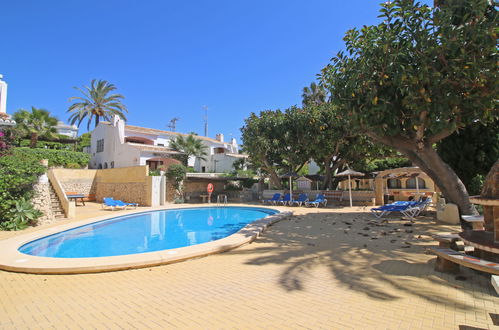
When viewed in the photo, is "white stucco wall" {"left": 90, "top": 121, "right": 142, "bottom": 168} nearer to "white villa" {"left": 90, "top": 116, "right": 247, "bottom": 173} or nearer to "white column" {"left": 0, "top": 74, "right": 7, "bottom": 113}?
"white villa" {"left": 90, "top": 116, "right": 247, "bottom": 173}

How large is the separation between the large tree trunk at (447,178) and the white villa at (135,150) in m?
22.8

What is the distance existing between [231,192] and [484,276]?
22.4 metres

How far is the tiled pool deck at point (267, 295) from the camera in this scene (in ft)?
10.5

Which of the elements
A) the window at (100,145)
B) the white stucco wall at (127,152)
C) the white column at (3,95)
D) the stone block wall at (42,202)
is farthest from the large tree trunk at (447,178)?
the window at (100,145)

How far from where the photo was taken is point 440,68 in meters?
8.23

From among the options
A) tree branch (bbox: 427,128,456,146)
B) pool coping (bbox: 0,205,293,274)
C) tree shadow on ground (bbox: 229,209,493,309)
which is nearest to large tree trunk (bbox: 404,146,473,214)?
tree branch (bbox: 427,128,456,146)

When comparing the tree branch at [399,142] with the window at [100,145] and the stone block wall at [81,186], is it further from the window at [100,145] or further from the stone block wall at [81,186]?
the window at [100,145]

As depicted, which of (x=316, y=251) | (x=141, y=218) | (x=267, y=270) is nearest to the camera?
(x=267, y=270)

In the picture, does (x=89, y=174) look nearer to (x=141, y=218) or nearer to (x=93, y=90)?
(x=141, y=218)

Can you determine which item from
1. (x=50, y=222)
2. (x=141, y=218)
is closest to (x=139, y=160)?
(x=141, y=218)

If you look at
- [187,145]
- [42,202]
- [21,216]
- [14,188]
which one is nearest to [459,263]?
[21,216]

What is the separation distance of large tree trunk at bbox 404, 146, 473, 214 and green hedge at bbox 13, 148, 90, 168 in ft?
91.4

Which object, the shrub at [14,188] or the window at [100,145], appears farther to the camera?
the window at [100,145]

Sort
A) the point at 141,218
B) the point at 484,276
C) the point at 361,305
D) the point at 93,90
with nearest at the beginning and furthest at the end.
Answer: the point at 361,305, the point at 484,276, the point at 141,218, the point at 93,90
